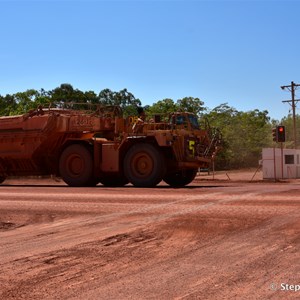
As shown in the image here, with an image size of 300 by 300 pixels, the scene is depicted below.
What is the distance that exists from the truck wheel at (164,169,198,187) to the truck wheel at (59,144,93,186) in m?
3.47

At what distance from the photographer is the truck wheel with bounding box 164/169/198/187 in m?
23.2

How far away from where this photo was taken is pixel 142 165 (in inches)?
827

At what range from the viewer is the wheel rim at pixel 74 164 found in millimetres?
22611

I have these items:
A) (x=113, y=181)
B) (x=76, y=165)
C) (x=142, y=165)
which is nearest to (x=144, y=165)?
(x=142, y=165)

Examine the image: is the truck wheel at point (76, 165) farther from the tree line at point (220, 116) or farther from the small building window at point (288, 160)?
the tree line at point (220, 116)

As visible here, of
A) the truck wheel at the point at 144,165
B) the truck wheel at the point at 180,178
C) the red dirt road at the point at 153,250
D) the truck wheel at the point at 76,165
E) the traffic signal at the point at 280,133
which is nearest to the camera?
the red dirt road at the point at 153,250

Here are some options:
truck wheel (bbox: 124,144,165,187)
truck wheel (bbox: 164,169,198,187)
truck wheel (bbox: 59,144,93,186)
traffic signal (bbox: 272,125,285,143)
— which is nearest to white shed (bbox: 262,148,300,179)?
traffic signal (bbox: 272,125,285,143)

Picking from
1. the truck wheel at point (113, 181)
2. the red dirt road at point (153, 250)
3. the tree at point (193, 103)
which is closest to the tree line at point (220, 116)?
the tree at point (193, 103)

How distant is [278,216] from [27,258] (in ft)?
17.0

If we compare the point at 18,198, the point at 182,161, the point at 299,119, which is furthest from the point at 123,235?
the point at 299,119

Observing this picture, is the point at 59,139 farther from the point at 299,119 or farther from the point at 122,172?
the point at 299,119

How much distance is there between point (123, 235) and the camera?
896 centimetres

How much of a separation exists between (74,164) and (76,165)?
0.12 meters

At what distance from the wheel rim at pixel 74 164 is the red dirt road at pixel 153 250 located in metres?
9.23
